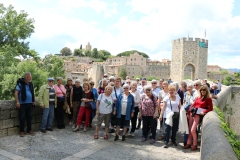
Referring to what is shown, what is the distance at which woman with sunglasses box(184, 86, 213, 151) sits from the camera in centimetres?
506

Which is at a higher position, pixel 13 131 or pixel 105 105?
pixel 105 105

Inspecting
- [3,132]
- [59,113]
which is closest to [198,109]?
[59,113]

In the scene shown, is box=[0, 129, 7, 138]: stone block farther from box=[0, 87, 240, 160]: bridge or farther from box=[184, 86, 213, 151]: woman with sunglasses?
box=[184, 86, 213, 151]: woman with sunglasses

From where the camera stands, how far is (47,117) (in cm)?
641

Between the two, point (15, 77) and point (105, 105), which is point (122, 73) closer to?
point (15, 77)

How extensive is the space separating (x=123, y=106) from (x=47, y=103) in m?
1.99

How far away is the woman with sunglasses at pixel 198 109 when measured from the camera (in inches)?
199

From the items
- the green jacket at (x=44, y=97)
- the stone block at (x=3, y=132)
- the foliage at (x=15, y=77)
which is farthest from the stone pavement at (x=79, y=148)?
the foliage at (x=15, y=77)

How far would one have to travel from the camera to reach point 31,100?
595 cm

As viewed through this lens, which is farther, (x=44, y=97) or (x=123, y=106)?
(x=44, y=97)

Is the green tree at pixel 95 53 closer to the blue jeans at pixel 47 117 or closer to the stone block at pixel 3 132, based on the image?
the blue jeans at pixel 47 117

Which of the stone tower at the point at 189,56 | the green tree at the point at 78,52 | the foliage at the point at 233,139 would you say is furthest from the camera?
the green tree at the point at 78,52

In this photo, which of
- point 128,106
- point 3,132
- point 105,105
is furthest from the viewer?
point 105,105

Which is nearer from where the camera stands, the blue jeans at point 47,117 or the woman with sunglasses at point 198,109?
the woman with sunglasses at point 198,109
